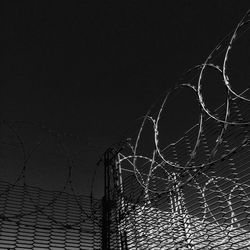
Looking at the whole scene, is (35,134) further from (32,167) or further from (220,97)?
(220,97)

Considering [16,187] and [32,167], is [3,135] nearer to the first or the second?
[32,167]

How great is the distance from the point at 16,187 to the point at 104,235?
0.66m

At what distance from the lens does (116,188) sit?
2.38 metres

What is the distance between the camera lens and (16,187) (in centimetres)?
232

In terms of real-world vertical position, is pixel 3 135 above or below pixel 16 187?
above

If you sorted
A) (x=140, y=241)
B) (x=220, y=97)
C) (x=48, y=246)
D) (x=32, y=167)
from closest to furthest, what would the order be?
(x=140, y=241) → (x=48, y=246) → (x=220, y=97) → (x=32, y=167)

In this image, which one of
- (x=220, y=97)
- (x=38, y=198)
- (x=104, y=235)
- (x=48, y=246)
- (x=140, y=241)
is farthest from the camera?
(x=220, y=97)

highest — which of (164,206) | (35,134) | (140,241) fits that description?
(35,134)

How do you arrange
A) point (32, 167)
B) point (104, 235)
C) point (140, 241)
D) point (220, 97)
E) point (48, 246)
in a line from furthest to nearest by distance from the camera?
point (32, 167), point (220, 97), point (104, 235), point (48, 246), point (140, 241)

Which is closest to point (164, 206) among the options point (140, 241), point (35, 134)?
point (140, 241)

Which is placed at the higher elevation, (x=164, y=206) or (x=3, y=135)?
(x=3, y=135)

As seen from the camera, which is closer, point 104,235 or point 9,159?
point 104,235

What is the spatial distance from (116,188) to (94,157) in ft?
3.13

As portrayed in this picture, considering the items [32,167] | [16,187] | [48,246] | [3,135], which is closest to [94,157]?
[32,167]
